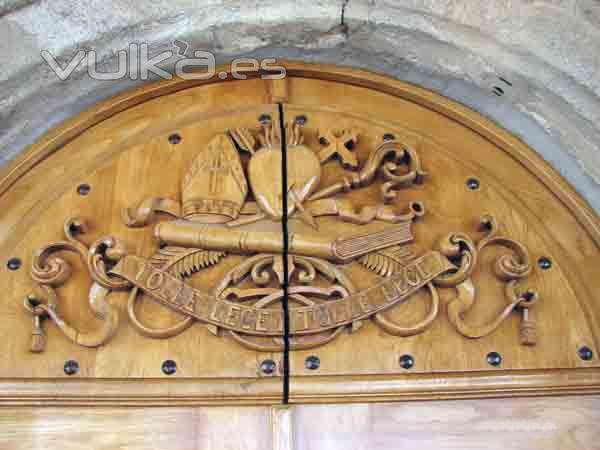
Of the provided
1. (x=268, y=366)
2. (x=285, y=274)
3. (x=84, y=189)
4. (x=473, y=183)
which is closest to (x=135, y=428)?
(x=268, y=366)

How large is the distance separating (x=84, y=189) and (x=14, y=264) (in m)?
0.19

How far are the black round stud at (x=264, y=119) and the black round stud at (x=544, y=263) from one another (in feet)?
1.92

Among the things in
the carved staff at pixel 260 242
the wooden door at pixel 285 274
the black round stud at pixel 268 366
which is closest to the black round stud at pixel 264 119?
the wooden door at pixel 285 274

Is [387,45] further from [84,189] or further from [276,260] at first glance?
[84,189]

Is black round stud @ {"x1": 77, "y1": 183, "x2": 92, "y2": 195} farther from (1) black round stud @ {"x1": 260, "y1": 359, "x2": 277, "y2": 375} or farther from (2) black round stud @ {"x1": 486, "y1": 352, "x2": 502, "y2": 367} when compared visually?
(2) black round stud @ {"x1": 486, "y1": 352, "x2": 502, "y2": 367}

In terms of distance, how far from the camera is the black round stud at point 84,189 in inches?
60.2

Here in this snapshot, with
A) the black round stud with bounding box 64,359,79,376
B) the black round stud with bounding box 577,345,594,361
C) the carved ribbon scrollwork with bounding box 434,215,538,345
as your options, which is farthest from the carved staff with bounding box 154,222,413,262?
the black round stud with bounding box 577,345,594,361

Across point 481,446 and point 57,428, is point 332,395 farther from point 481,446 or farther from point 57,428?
point 57,428

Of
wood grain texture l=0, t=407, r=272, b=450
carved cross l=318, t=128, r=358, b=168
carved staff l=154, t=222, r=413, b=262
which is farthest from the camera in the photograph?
carved cross l=318, t=128, r=358, b=168

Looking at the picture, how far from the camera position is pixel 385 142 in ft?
5.04

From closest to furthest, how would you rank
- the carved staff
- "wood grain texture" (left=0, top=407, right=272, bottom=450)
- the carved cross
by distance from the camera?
"wood grain texture" (left=0, top=407, right=272, bottom=450), the carved staff, the carved cross

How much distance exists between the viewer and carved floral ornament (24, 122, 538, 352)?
4.57ft

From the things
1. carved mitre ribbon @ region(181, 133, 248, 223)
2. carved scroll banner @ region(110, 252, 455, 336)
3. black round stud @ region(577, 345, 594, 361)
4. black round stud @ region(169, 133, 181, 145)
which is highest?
black round stud @ region(169, 133, 181, 145)

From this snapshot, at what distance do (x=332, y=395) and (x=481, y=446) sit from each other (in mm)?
262
